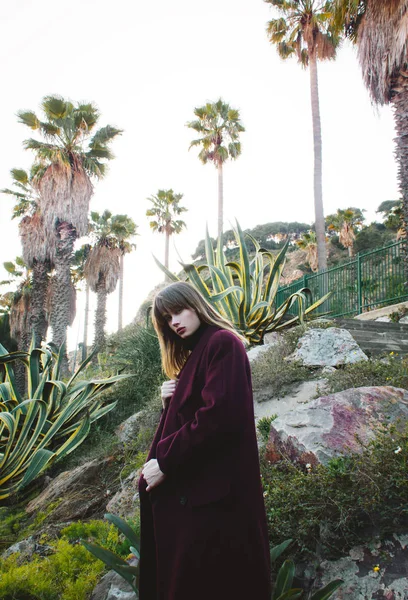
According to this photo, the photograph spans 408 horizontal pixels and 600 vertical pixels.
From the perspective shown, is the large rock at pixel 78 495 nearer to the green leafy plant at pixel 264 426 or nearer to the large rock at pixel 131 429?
the large rock at pixel 131 429

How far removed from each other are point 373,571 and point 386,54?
9243mm

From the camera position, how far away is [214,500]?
1.66 meters

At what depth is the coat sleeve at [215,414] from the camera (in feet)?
5.45

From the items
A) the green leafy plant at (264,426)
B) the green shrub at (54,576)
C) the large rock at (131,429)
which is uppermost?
the green leafy plant at (264,426)

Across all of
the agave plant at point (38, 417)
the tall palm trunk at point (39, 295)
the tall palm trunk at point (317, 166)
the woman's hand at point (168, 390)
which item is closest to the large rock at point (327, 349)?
the agave plant at point (38, 417)

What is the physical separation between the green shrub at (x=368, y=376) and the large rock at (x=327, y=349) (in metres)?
0.47

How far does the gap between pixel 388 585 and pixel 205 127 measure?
77.7ft

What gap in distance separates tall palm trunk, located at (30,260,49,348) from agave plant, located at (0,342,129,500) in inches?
384

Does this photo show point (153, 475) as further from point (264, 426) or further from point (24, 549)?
point (264, 426)

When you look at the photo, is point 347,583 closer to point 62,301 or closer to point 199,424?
point 199,424

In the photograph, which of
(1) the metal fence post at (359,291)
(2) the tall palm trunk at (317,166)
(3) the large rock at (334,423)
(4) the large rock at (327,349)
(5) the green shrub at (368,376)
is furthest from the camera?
(2) the tall palm trunk at (317,166)

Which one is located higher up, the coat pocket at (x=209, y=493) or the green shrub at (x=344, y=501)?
the coat pocket at (x=209, y=493)

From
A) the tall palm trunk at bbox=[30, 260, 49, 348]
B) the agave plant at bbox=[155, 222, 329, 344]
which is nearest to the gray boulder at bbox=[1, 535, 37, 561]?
the agave plant at bbox=[155, 222, 329, 344]

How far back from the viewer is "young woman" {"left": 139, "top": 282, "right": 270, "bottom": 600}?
1.63m
